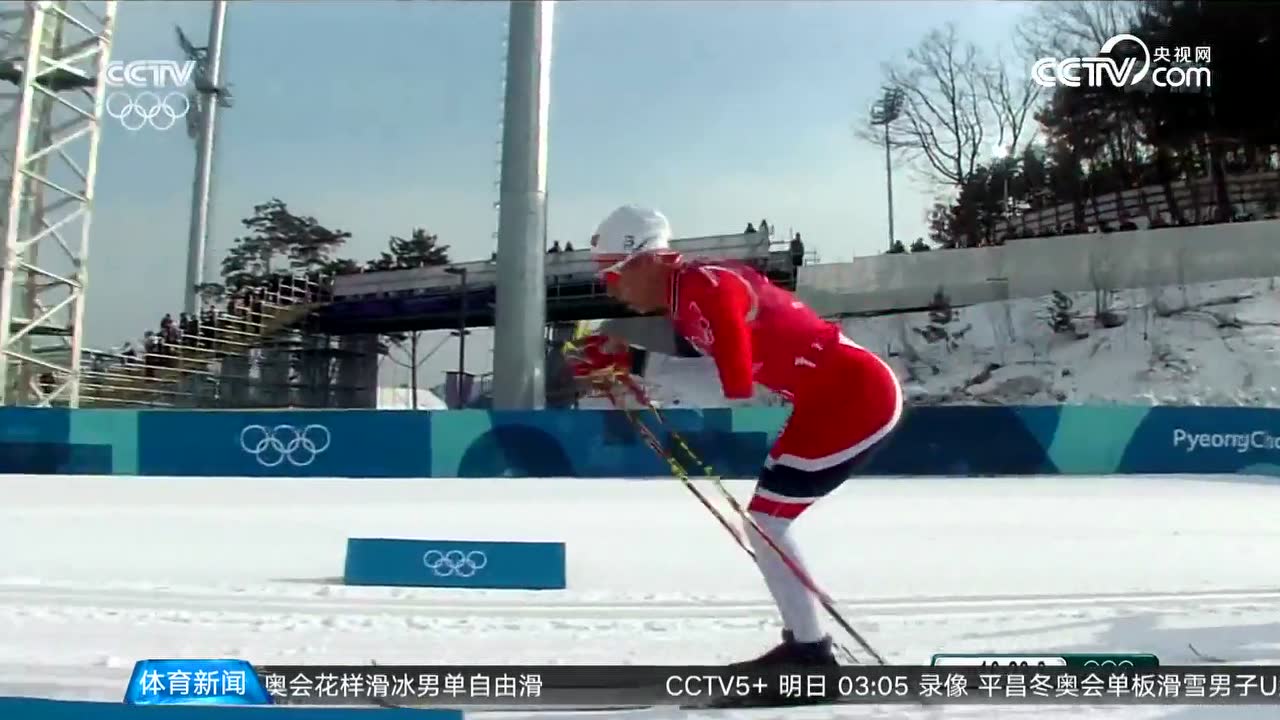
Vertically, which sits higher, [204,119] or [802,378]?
[204,119]

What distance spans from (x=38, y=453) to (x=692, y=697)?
13.0 metres

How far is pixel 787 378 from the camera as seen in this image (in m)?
3.53

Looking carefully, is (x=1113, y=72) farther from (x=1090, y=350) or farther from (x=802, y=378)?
(x=802, y=378)

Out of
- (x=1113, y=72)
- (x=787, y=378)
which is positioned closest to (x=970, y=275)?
(x=1113, y=72)

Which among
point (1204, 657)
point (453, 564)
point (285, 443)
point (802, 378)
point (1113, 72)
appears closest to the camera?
point (802, 378)

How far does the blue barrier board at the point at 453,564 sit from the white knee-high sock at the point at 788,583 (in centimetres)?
288

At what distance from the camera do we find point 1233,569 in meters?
6.94

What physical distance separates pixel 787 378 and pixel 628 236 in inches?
29.3

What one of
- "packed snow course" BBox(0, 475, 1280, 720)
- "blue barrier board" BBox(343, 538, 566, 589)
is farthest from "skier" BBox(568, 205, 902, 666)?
"blue barrier board" BBox(343, 538, 566, 589)

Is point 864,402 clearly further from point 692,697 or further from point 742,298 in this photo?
point 692,697

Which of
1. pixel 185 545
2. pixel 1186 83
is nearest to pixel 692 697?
pixel 185 545

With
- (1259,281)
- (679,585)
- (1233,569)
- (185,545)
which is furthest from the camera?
(1259,281)

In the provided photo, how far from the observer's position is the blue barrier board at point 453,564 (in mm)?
6223

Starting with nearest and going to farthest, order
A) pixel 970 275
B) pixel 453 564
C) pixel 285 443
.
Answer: pixel 453 564 < pixel 285 443 < pixel 970 275
